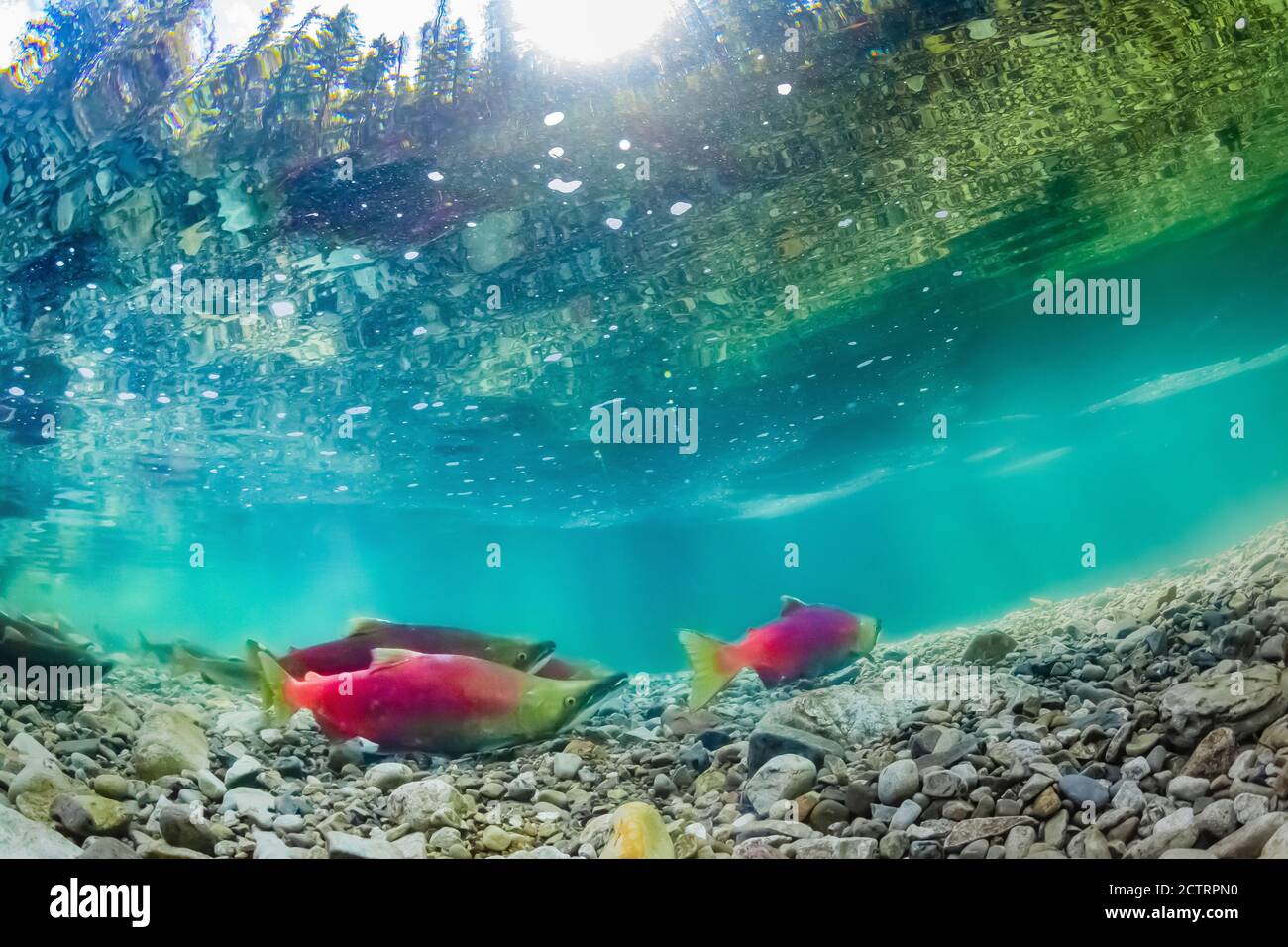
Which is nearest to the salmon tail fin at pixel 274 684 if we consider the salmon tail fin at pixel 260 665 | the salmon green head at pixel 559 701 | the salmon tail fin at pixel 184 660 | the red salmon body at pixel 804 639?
the salmon tail fin at pixel 260 665

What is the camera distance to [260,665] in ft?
15.5

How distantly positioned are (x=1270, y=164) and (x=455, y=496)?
26.0 meters

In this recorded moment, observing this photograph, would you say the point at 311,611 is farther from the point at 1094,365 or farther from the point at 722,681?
the point at 722,681

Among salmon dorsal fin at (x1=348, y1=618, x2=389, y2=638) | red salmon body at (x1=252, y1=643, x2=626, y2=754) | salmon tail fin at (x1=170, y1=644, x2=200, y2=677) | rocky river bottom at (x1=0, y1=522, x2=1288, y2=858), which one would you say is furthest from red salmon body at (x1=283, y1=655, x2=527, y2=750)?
salmon tail fin at (x1=170, y1=644, x2=200, y2=677)

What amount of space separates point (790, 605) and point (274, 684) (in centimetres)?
450

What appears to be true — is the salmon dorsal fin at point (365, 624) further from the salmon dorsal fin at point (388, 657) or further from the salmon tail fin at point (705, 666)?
the salmon tail fin at point (705, 666)

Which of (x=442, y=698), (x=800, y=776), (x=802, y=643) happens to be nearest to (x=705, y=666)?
(x=802, y=643)

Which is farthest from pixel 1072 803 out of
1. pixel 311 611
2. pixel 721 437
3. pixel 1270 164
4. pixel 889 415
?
pixel 311 611

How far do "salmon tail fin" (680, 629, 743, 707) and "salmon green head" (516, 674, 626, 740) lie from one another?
1.58 meters

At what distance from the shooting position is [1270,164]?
13.3 m

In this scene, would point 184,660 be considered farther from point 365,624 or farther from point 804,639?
point 804,639

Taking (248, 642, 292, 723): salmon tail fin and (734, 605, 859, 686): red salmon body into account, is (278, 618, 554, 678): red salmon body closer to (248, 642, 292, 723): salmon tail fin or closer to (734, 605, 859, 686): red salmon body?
(248, 642, 292, 723): salmon tail fin

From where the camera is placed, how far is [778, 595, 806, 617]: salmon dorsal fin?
684 cm

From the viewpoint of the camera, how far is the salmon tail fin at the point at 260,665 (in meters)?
4.61
